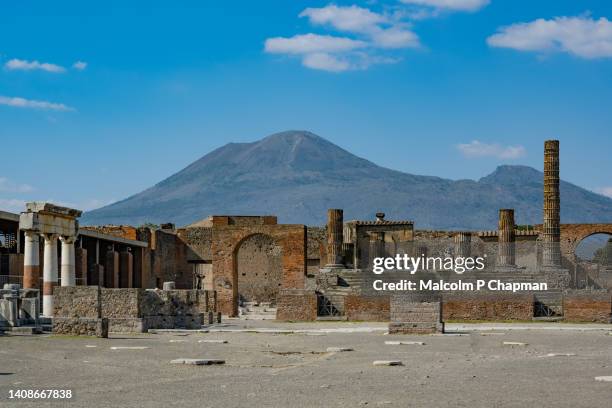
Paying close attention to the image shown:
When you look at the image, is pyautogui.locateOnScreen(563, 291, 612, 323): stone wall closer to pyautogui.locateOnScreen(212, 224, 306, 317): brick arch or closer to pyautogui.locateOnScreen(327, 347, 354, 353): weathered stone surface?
pyautogui.locateOnScreen(212, 224, 306, 317): brick arch

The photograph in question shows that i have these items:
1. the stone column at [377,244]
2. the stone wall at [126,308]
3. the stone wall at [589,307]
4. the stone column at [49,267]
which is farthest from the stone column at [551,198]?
the stone column at [49,267]

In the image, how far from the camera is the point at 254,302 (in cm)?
6072

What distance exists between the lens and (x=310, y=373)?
15.5 m

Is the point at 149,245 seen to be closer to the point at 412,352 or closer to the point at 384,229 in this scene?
the point at 384,229

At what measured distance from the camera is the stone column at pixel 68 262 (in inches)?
1314

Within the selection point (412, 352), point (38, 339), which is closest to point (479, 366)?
point (412, 352)

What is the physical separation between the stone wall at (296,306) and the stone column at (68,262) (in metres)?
7.31

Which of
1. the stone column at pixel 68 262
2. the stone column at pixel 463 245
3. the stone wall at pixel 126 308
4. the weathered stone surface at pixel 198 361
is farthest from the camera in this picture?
the stone column at pixel 463 245

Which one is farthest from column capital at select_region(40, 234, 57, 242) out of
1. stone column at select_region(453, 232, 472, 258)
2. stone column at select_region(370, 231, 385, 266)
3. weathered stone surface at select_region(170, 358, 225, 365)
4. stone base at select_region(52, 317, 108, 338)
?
stone column at select_region(453, 232, 472, 258)

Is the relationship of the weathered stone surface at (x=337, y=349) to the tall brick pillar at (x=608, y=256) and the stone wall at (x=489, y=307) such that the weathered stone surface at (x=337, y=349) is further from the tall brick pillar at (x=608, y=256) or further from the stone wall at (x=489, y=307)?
the tall brick pillar at (x=608, y=256)

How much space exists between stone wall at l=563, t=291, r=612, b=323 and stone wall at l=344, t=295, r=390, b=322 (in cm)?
596

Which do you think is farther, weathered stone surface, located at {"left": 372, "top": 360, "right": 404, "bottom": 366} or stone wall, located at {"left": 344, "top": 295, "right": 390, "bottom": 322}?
stone wall, located at {"left": 344, "top": 295, "right": 390, "bottom": 322}

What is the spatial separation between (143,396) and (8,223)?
26.8 meters

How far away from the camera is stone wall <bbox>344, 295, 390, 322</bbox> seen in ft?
118
